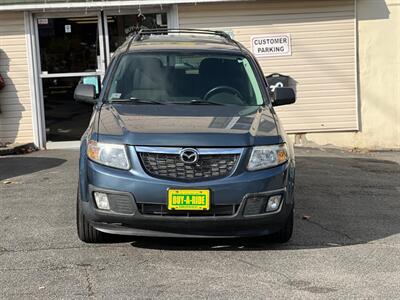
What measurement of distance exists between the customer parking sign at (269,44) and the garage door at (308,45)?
0.26 feet

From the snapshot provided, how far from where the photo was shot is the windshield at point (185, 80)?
20.0 ft

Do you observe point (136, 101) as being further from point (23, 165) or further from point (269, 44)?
point (269, 44)

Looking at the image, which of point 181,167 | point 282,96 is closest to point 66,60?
point 282,96

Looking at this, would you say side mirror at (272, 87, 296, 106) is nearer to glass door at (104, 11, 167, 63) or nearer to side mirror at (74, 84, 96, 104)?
side mirror at (74, 84, 96, 104)

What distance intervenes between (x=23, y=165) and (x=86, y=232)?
4555 mm

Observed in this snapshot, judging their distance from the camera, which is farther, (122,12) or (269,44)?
(269,44)

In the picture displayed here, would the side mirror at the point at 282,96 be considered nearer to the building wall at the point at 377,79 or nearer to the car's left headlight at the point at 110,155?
the car's left headlight at the point at 110,155

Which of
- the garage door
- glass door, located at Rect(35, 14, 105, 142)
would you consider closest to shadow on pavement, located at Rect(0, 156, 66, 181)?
glass door, located at Rect(35, 14, 105, 142)

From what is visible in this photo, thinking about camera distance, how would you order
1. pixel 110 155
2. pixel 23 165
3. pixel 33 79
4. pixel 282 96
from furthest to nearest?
pixel 33 79
pixel 23 165
pixel 282 96
pixel 110 155

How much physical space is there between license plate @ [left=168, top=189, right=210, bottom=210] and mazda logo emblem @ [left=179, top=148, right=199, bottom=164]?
0.81 feet

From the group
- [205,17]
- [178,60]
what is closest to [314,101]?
[205,17]

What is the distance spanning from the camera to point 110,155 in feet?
16.5

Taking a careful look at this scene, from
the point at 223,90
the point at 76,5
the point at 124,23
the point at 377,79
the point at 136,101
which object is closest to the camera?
the point at 136,101

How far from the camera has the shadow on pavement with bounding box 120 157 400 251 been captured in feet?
18.4
